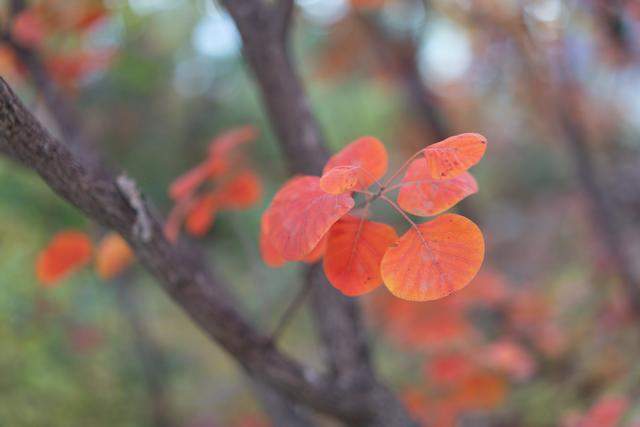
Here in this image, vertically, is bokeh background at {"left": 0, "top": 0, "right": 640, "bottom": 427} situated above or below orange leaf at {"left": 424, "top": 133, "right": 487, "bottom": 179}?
below

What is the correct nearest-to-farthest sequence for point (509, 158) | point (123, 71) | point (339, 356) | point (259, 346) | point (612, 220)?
point (259, 346), point (339, 356), point (612, 220), point (123, 71), point (509, 158)

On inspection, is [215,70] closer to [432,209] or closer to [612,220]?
[612,220]

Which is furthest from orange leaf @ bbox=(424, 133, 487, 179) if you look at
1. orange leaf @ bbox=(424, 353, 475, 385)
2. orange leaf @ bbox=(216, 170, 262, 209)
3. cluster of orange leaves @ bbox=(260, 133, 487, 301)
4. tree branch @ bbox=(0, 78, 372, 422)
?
orange leaf @ bbox=(424, 353, 475, 385)

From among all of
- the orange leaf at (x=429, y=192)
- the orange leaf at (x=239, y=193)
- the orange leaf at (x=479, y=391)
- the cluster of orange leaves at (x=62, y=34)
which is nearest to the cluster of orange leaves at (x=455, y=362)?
the orange leaf at (x=479, y=391)

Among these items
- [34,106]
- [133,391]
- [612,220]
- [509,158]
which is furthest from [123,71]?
[509,158]

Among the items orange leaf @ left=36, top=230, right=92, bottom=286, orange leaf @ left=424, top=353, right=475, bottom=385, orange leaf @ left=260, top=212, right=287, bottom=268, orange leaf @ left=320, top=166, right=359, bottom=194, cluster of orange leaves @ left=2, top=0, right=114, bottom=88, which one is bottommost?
orange leaf @ left=424, top=353, right=475, bottom=385

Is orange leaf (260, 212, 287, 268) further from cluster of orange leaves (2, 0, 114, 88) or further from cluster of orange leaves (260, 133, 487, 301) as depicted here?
cluster of orange leaves (2, 0, 114, 88)

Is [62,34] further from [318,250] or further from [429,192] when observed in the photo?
[429,192]

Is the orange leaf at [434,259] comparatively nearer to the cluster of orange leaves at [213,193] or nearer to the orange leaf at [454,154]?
the orange leaf at [454,154]
